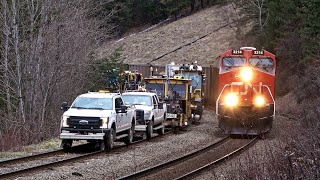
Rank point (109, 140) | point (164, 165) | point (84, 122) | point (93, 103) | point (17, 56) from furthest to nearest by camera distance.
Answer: point (17, 56), point (93, 103), point (109, 140), point (84, 122), point (164, 165)

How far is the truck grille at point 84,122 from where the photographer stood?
63.5ft

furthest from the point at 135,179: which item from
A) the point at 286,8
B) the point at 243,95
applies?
the point at 286,8

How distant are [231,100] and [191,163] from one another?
8.23 m

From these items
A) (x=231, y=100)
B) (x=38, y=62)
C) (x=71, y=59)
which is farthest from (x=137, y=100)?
(x=71, y=59)

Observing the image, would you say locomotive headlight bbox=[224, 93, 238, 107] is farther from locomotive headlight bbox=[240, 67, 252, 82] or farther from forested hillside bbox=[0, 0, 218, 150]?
forested hillside bbox=[0, 0, 218, 150]

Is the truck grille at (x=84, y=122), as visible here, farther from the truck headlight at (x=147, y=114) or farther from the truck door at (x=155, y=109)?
the truck door at (x=155, y=109)

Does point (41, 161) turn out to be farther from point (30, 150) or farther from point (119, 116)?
point (119, 116)

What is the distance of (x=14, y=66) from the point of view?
29234 millimetres

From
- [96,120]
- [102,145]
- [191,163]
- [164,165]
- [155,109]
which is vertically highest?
[96,120]

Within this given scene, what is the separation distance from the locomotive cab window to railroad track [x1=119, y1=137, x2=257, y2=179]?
3642 mm

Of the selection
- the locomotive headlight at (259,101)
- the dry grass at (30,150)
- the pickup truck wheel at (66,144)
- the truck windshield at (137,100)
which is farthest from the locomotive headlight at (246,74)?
the pickup truck wheel at (66,144)

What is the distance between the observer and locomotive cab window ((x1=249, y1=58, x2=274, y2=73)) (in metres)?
27.4

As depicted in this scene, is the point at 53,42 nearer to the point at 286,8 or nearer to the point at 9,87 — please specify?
the point at 9,87

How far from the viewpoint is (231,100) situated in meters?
26.0
